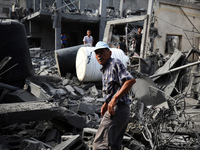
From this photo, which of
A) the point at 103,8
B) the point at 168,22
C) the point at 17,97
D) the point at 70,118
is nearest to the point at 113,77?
the point at 70,118

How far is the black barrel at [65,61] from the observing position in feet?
28.0

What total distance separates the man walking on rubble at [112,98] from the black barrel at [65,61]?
6.40 metres

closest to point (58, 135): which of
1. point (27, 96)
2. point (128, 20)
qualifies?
point (27, 96)

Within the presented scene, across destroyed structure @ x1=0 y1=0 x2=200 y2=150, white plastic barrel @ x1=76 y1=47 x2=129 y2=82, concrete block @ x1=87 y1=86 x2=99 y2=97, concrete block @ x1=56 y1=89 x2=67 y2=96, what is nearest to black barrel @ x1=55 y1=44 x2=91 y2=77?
destroyed structure @ x1=0 y1=0 x2=200 y2=150

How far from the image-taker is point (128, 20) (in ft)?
36.8

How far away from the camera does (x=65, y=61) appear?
28.3 feet

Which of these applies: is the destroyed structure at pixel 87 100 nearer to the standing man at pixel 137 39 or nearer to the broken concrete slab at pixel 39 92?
the broken concrete slab at pixel 39 92

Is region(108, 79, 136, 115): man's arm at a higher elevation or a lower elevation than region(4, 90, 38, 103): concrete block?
higher

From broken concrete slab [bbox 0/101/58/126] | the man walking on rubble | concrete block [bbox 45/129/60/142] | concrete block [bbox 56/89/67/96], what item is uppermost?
the man walking on rubble

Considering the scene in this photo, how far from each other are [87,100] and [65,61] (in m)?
3.03

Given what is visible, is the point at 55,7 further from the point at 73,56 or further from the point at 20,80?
the point at 20,80

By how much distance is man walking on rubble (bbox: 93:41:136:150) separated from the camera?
228 centimetres

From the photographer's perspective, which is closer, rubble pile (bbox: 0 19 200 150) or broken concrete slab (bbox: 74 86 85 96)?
rubble pile (bbox: 0 19 200 150)

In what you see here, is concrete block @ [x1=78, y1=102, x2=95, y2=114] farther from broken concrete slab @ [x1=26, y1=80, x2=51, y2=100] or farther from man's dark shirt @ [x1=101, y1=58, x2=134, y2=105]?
man's dark shirt @ [x1=101, y1=58, x2=134, y2=105]
